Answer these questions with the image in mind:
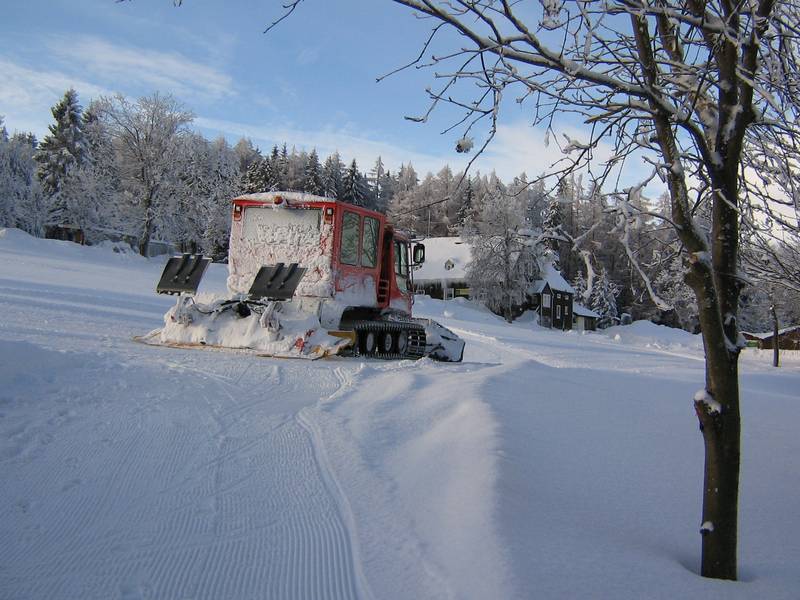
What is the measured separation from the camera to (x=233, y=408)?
673cm

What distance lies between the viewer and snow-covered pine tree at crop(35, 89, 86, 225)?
171 ft

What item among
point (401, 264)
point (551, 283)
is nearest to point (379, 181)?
point (551, 283)

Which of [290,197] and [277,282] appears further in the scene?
[290,197]

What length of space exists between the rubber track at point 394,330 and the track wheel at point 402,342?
5 centimetres

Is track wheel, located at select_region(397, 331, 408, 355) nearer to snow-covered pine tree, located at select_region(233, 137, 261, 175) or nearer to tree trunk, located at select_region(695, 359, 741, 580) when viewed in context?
tree trunk, located at select_region(695, 359, 741, 580)

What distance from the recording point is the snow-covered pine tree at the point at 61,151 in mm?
52188

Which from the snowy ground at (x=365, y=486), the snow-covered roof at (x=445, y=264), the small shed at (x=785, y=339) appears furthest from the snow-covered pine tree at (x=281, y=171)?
the snowy ground at (x=365, y=486)

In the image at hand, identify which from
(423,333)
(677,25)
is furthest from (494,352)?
(677,25)

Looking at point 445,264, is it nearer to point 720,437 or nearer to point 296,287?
point 296,287

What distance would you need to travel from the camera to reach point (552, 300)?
60.6 meters

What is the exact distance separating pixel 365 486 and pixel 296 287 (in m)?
6.87

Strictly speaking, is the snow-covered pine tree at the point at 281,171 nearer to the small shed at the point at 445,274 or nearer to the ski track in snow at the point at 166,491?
A: the small shed at the point at 445,274

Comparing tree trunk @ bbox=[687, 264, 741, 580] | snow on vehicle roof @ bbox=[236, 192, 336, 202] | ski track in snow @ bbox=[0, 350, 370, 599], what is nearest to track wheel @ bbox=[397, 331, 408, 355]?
snow on vehicle roof @ bbox=[236, 192, 336, 202]

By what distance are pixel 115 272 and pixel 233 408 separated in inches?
1110
